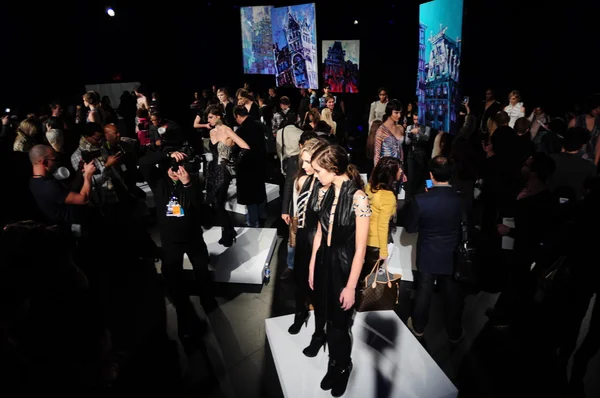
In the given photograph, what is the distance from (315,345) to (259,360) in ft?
1.86

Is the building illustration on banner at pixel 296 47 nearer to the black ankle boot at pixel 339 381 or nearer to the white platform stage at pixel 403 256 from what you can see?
the white platform stage at pixel 403 256

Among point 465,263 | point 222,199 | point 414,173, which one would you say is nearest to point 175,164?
point 222,199

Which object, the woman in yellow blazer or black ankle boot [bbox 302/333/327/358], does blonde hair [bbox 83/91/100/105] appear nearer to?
the woman in yellow blazer

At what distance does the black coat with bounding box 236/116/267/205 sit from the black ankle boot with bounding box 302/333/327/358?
7.94 feet

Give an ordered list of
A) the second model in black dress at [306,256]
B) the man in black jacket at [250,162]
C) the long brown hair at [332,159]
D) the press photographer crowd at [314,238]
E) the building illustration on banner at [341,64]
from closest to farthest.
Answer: the press photographer crowd at [314,238]
the long brown hair at [332,159]
the second model in black dress at [306,256]
the man in black jacket at [250,162]
the building illustration on banner at [341,64]

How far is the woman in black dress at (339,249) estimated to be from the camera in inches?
92.5

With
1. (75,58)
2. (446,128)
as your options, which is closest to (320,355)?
(446,128)

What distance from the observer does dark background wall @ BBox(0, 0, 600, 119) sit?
7.73 m

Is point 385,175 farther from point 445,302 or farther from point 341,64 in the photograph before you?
point 341,64

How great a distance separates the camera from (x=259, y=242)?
16.0 feet

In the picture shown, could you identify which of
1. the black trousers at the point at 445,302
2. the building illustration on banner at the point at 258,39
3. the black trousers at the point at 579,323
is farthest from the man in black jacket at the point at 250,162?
the building illustration on banner at the point at 258,39

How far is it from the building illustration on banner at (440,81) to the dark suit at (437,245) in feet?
9.89

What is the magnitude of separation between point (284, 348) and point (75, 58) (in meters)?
11.2

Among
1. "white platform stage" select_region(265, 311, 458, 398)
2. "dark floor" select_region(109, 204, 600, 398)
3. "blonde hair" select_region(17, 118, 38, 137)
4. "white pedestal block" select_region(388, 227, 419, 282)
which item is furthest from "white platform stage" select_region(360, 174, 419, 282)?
"blonde hair" select_region(17, 118, 38, 137)
